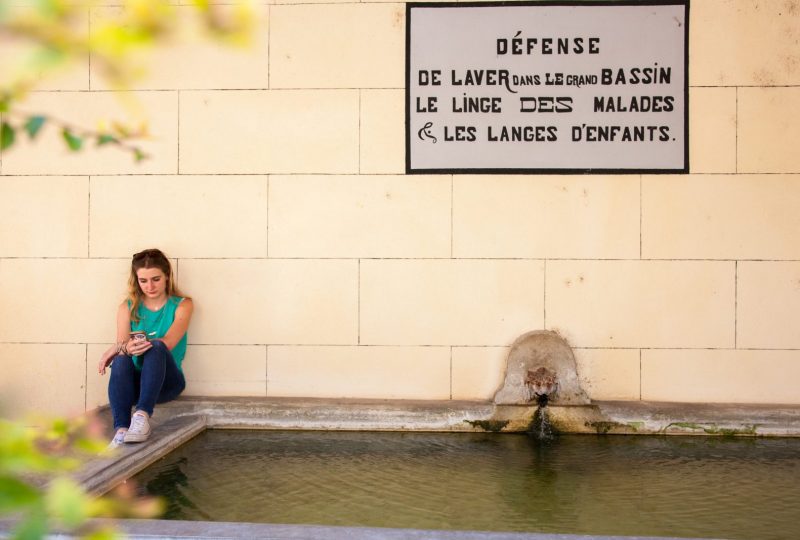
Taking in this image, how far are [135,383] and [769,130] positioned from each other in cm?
365

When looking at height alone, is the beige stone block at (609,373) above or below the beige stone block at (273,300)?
below

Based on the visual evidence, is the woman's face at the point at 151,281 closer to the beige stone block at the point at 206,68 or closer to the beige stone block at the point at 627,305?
the beige stone block at the point at 206,68

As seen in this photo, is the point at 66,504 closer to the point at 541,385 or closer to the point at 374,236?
the point at 541,385

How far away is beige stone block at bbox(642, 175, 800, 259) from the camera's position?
4.10 m

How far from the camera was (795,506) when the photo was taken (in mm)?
2707

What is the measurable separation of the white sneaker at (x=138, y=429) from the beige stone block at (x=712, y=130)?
10.4 feet

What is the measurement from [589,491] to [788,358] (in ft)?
6.27

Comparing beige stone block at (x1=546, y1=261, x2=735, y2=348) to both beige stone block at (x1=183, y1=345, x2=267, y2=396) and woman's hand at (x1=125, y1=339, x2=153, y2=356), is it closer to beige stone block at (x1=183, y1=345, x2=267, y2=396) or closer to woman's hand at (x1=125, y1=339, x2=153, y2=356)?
beige stone block at (x1=183, y1=345, x2=267, y2=396)

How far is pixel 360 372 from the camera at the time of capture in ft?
13.9

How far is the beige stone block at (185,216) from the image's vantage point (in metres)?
4.25

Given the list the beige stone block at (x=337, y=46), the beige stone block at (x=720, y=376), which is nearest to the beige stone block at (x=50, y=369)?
the beige stone block at (x=337, y=46)

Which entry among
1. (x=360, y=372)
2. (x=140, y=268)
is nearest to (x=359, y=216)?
(x=360, y=372)

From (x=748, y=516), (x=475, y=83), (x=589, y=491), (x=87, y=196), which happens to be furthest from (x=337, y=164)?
(x=748, y=516)

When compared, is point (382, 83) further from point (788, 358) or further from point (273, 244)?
point (788, 358)
